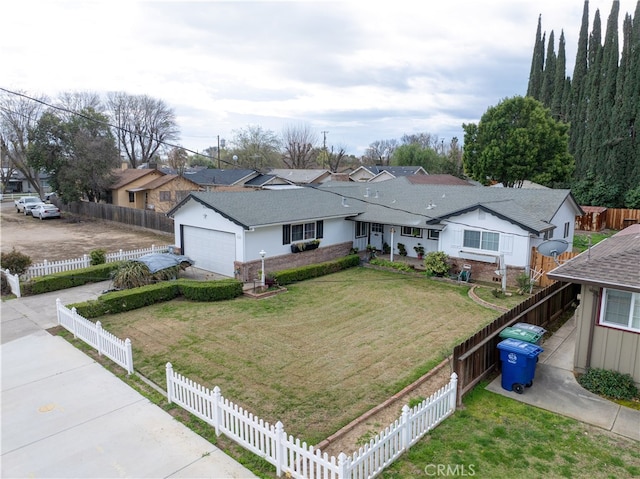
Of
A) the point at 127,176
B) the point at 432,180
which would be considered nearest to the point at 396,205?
the point at 432,180

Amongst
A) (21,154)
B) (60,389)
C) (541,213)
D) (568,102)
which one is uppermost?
(568,102)

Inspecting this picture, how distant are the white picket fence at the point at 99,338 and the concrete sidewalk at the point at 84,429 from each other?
406 mm

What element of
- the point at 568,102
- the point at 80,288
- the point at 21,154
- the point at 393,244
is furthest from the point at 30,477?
the point at 568,102

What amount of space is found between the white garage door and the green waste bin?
12.7m

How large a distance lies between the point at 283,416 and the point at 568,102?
53779 mm

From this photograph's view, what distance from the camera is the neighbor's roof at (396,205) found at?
19.9 meters

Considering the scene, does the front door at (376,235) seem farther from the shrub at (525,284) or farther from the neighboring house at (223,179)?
the neighboring house at (223,179)

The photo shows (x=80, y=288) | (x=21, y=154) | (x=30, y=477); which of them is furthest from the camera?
(x=21, y=154)

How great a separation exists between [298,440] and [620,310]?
802 cm

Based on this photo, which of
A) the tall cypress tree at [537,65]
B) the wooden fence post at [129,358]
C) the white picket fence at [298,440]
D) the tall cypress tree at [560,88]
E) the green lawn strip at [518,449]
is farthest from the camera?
the tall cypress tree at [537,65]

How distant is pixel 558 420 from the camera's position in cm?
859

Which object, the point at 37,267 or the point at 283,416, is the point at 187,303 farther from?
the point at 283,416

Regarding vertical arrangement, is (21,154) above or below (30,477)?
above

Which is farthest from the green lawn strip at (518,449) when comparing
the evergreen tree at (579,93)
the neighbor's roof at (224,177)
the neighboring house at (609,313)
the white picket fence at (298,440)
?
the evergreen tree at (579,93)
